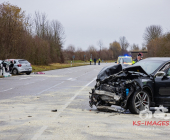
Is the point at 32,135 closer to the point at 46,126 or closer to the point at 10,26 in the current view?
the point at 46,126

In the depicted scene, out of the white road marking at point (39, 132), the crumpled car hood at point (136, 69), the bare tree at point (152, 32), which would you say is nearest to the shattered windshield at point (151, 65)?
the crumpled car hood at point (136, 69)

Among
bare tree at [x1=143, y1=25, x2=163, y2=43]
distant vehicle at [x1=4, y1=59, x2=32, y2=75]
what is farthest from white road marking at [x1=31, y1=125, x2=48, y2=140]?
bare tree at [x1=143, y1=25, x2=163, y2=43]

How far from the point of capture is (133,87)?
8641 mm

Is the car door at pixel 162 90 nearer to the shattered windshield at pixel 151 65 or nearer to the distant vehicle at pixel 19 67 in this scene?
the shattered windshield at pixel 151 65

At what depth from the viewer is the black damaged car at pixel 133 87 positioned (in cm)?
865

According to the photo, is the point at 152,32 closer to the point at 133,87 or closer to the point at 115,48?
the point at 115,48

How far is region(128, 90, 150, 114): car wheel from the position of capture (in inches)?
338

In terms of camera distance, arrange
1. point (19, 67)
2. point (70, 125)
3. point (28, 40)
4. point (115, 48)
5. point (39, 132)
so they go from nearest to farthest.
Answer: point (39, 132) → point (70, 125) → point (19, 67) → point (28, 40) → point (115, 48)

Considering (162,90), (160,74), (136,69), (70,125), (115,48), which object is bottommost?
(70,125)

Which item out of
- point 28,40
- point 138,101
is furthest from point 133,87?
point 28,40

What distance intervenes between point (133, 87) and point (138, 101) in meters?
0.41

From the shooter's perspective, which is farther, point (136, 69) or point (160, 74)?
point (136, 69)

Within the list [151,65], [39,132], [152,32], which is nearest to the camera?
[39,132]

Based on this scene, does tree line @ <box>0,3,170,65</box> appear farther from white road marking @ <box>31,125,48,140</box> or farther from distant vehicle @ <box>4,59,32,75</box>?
white road marking @ <box>31,125,48,140</box>
